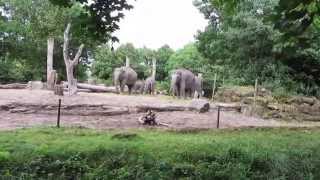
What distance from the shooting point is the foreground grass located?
9523 mm

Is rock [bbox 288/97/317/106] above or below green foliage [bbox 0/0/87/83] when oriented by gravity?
below

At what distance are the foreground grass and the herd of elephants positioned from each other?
46.9 ft

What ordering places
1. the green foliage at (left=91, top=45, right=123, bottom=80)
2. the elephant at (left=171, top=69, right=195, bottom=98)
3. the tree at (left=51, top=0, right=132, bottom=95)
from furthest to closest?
the green foliage at (left=91, top=45, right=123, bottom=80), the elephant at (left=171, top=69, right=195, bottom=98), the tree at (left=51, top=0, right=132, bottom=95)

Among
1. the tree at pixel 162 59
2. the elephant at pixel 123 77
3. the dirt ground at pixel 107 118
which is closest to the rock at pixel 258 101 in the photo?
the dirt ground at pixel 107 118

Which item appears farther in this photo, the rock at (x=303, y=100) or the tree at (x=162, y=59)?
the tree at (x=162, y=59)

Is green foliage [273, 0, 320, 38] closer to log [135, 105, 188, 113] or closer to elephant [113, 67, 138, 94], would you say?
log [135, 105, 188, 113]

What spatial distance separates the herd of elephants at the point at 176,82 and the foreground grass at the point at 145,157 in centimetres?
1429

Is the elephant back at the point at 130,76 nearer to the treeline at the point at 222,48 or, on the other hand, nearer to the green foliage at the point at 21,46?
the treeline at the point at 222,48

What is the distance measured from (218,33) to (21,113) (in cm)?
1304

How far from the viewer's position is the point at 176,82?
27.4m

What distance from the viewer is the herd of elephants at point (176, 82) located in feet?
90.6

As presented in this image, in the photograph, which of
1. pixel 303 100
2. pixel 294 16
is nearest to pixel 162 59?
pixel 303 100

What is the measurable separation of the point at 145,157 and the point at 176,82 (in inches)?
678

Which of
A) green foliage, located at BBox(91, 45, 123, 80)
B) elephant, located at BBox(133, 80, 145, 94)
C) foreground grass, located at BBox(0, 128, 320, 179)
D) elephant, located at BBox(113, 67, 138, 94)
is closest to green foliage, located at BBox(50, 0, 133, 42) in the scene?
foreground grass, located at BBox(0, 128, 320, 179)
